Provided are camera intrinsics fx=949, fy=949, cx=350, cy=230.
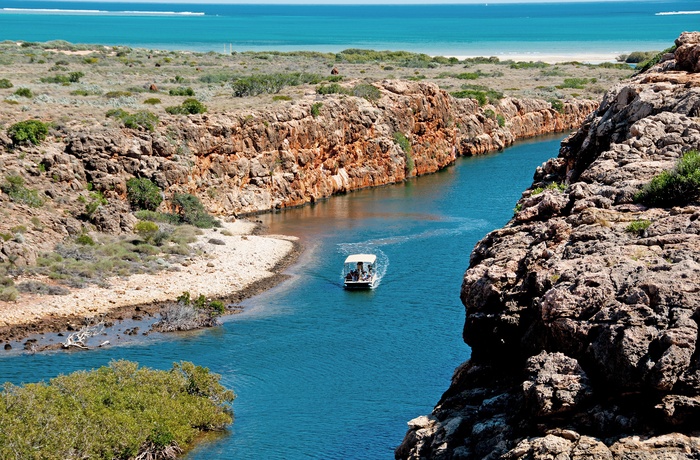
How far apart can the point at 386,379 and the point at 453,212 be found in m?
34.5

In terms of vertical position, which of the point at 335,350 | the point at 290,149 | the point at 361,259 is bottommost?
the point at 335,350

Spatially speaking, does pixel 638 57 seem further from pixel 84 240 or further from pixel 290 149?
pixel 84 240

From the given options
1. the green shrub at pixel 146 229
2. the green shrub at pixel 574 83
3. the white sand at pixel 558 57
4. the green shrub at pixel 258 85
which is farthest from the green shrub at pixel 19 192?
the white sand at pixel 558 57

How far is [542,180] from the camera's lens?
29.2 metres

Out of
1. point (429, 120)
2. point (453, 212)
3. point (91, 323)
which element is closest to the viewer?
point (91, 323)

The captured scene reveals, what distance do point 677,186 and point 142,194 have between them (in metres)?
44.0

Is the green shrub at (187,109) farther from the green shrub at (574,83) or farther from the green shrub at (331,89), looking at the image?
the green shrub at (574,83)

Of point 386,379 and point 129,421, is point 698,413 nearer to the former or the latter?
point 129,421

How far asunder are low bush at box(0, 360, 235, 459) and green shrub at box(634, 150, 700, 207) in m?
→ 15.8

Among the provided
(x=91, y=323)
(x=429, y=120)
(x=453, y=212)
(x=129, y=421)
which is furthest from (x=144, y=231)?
(x=429, y=120)

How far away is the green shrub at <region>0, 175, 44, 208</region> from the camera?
52.6m

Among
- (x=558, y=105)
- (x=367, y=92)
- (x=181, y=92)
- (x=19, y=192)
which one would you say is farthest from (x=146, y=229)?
(x=558, y=105)

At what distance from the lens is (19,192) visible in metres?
52.9

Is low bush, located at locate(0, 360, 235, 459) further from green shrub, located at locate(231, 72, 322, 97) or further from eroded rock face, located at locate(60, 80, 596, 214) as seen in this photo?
green shrub, located at locate(231, 72, 322, 97)
